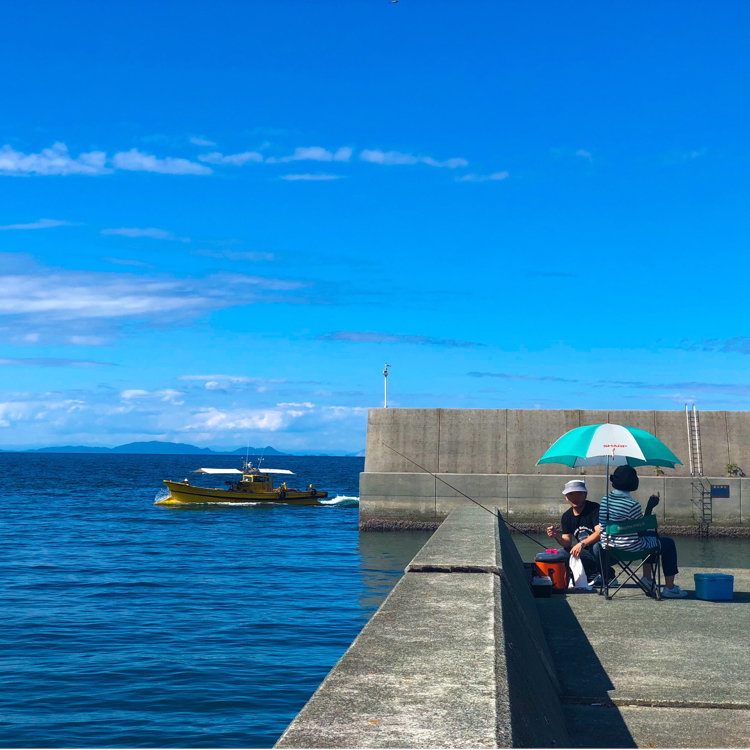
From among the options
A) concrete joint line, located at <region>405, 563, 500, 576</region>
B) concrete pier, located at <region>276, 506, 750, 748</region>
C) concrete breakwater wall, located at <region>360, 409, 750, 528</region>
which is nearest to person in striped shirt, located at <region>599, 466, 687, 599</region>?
concrete pier, located at <region>276, 506, 750, 748</region>

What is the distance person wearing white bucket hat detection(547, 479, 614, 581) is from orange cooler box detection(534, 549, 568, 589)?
16 centimetres

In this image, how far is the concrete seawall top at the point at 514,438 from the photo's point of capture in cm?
2452

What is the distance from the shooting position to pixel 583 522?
10.3 m

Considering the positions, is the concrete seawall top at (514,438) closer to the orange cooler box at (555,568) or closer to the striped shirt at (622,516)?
the orange cooler box at (555,568)

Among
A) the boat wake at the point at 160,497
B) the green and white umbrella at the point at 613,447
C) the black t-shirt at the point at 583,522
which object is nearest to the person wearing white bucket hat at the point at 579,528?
the black t-shirt at the point at 583,522

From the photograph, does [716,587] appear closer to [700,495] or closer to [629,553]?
[629,553]

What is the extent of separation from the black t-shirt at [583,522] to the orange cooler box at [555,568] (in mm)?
336

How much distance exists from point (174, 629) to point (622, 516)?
28.9 feet

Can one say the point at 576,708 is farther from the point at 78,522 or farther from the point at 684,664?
the point at 78,522

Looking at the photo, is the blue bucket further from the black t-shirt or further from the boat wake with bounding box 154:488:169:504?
the boat wake with bounding box 154:488:169:504

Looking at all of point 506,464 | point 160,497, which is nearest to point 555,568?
point 506,464

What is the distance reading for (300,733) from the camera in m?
3.28

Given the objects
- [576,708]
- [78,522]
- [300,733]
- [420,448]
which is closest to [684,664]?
[576,708]

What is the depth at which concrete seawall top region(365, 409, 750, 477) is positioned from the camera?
965 inches
